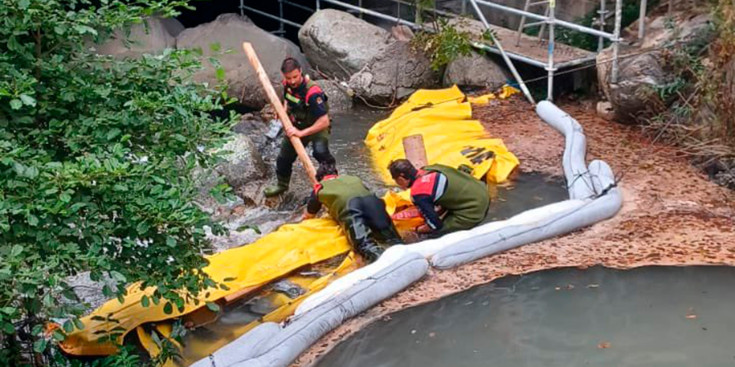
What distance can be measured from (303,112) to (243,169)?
1384mm

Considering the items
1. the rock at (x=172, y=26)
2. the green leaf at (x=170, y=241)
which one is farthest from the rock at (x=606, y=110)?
the green leaf at (x=170, y=241)

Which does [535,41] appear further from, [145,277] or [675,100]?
[145,277]

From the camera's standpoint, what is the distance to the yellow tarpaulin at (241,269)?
17.3 ft

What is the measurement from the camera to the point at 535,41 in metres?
11.3

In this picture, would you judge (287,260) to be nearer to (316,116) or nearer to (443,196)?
(443,196)

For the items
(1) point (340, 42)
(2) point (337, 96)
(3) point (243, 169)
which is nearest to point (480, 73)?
(2) point (337, 96)

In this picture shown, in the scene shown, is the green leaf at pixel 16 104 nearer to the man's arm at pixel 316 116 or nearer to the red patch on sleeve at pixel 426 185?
the red patch on sleeve at pixel 426 185

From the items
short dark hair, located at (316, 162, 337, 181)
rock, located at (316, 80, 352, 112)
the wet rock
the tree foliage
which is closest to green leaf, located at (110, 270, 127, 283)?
the tree foliage

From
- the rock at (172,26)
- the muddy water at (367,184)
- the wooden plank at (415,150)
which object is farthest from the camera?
the rock at (172,26)

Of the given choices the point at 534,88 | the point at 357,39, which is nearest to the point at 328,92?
the point at 357,39

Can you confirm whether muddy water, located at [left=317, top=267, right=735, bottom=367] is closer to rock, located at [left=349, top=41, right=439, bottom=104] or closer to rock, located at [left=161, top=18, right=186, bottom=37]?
rock, located at [left=349, top=41, right=439, bottom=104]

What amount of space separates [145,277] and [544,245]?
10.4 feet

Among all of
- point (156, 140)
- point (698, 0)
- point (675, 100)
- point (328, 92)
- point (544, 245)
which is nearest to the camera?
point (156, 140)

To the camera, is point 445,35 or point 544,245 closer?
point 544,245
